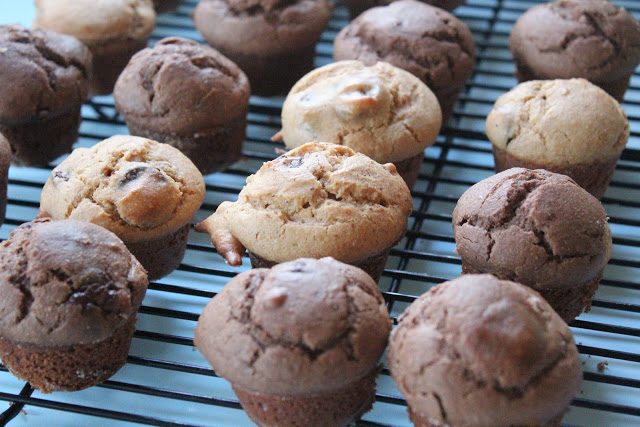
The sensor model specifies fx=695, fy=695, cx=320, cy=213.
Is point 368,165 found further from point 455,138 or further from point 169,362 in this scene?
point 455,138

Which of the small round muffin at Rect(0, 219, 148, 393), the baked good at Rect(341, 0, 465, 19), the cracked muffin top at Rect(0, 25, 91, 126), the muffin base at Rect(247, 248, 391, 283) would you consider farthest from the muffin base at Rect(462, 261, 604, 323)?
the baked good at Rect(341, 0, 465, 19)

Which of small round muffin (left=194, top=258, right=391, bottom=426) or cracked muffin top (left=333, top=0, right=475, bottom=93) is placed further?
cracked muffin top (left=333, top=0, right=475, bottom=93)

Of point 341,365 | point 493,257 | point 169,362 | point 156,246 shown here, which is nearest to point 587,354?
point 493,257

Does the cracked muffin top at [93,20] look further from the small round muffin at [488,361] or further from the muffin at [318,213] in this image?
the small round muffin at [488,361]

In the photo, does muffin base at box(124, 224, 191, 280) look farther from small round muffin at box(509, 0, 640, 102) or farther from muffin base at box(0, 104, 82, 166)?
small round muffin at box(509, 0, 640, 102)

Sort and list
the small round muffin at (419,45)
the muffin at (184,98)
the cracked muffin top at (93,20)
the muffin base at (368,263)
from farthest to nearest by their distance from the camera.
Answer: the cracked muffin top at (93,20) → the small round muffin at (419,45) → the muffin at (184,98) → the muffin base at (368,263)

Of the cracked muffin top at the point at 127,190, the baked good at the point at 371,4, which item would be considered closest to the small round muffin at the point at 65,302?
the cracked muffin top at the point at 127,190
